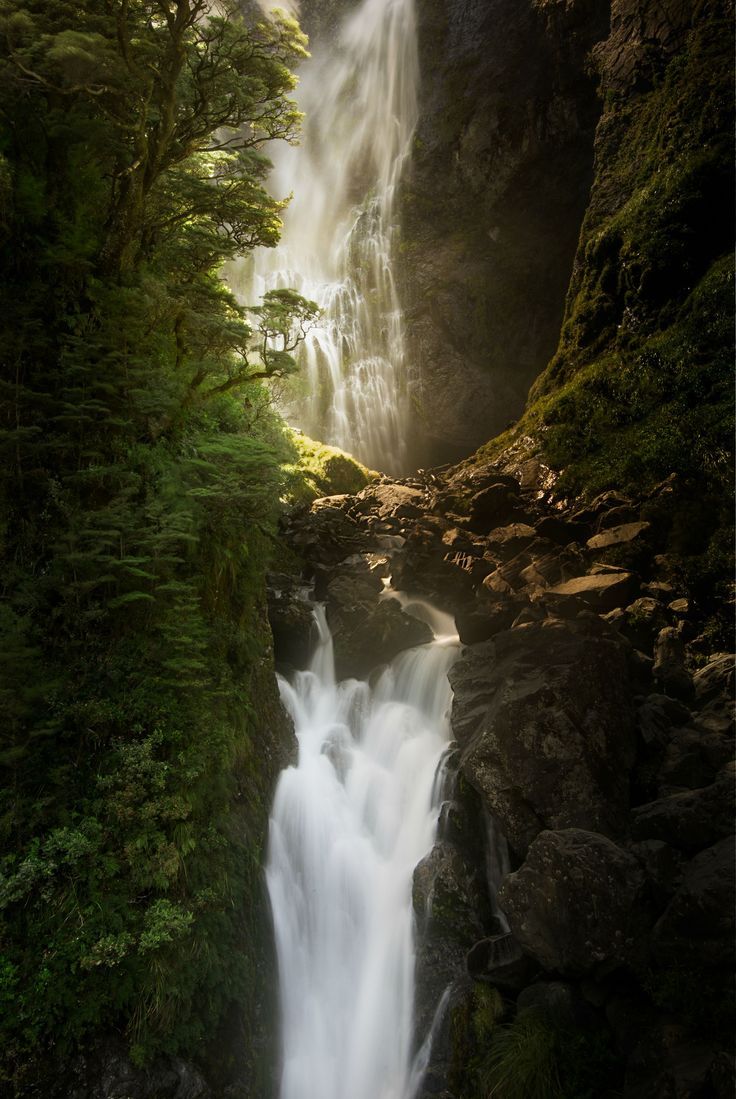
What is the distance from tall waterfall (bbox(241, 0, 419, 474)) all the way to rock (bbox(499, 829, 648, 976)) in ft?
75.0

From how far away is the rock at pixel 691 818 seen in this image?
5.65 meters

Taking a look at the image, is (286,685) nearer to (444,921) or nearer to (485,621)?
(485,621)

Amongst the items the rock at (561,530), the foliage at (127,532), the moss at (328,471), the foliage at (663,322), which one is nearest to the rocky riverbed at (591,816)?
the rock at (561,530)

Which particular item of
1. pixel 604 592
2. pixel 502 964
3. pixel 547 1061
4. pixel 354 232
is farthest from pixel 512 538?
pixel 354 232

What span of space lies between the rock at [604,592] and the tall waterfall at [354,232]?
18.8 meters

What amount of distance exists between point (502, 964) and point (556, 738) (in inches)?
96.7

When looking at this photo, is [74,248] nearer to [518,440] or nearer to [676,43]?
[518,440]

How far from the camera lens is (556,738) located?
22.9 ft

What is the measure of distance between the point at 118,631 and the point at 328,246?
31.1 m

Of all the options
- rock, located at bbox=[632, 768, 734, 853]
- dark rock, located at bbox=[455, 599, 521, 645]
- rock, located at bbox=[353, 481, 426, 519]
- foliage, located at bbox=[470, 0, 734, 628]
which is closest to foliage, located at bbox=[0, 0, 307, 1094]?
dark rock, located at bbox=[455, 599, 521, 645]

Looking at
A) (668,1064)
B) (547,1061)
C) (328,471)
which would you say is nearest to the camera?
(668,1064)

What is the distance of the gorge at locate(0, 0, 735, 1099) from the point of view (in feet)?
17.0

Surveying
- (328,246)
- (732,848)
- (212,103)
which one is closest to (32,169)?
(212,103)

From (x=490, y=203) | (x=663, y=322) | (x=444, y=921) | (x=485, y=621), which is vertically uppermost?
(x=490, y=203)
